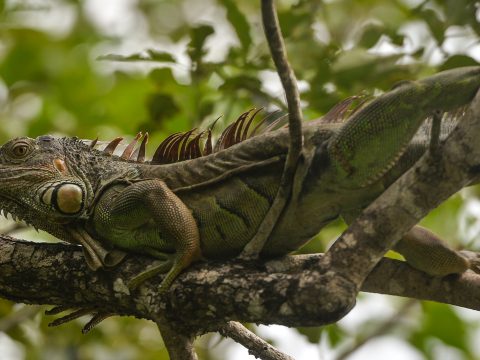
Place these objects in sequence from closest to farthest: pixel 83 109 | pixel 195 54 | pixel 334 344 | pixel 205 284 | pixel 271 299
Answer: pixel 271 299 → pixel 205 284 → pixel 195 54 → pixel 334 344 → pixel 83 109

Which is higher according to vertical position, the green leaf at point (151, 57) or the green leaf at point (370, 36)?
the green leaf at point (370, 36)

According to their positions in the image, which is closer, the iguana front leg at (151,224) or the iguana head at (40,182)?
the iguana front leg at (151,224)

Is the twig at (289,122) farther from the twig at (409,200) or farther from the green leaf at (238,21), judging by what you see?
the green leaf at (238,21)

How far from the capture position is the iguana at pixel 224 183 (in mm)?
6359

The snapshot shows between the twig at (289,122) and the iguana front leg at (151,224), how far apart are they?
0.56 metres

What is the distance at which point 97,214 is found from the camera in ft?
24.3

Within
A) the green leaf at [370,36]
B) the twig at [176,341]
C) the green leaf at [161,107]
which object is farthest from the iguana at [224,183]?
the green leaf at [161,107]

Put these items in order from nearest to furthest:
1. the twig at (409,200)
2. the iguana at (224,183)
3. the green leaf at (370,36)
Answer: the twig at (409,200)
the iguana at (224,183)
the green leaf at (370,36)

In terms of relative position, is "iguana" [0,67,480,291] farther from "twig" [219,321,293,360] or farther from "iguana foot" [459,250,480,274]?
"twig" [219,321,293,360]

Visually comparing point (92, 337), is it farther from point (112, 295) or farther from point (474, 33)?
point (474, 33)

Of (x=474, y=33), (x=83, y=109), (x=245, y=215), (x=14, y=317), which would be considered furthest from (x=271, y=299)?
(x=83, y=109)

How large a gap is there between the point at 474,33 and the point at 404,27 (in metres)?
1.44

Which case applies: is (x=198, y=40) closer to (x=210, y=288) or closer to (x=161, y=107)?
(x=161, y=107)

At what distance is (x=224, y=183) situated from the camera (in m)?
7.18
